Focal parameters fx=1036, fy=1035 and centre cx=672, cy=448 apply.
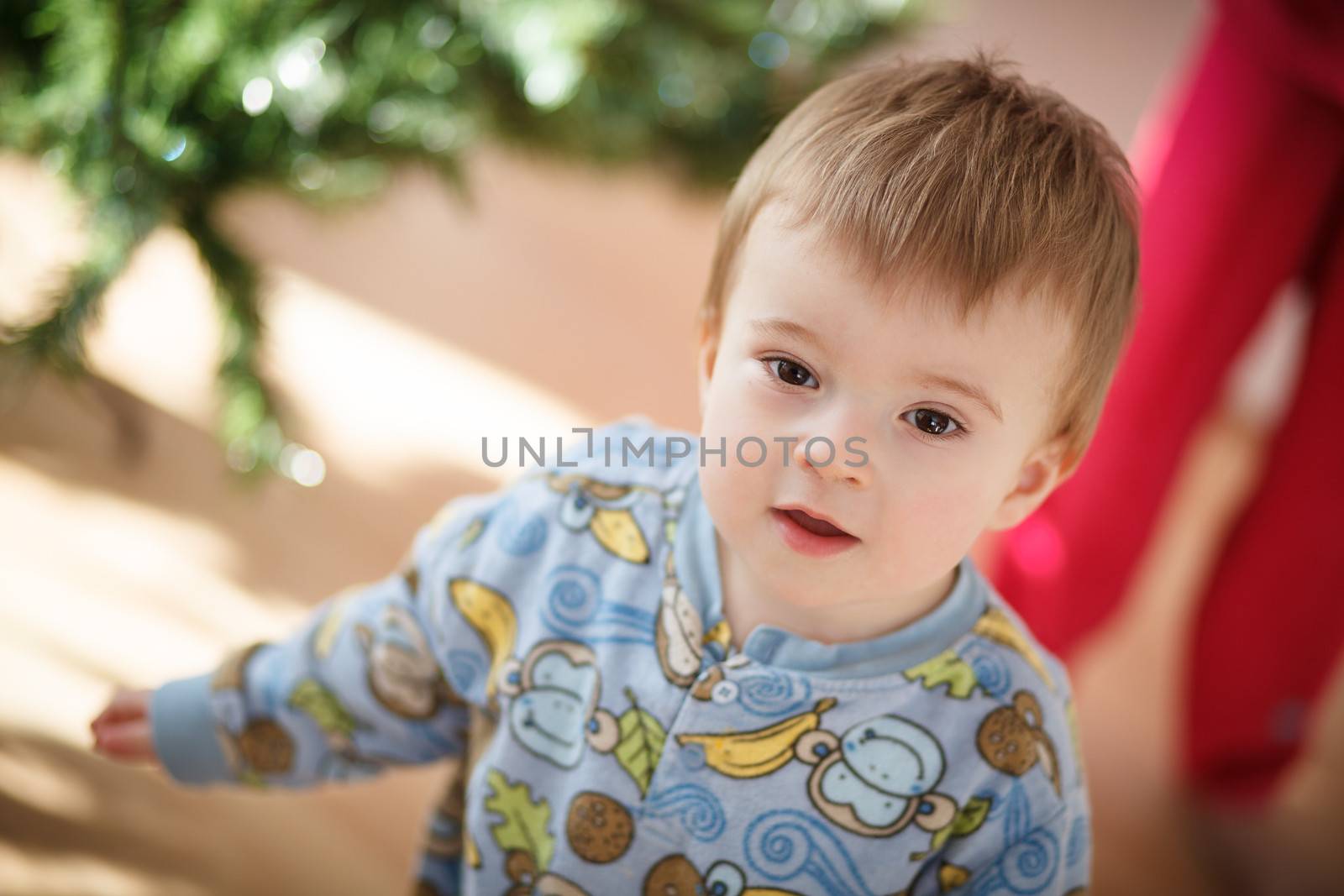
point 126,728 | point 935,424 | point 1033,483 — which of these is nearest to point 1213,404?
point 1033,483

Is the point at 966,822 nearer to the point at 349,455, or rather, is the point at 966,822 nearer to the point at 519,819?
the point at 519,819

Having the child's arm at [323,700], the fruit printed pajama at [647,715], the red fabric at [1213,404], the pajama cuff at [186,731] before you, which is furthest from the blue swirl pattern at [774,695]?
the red fabric at [1213,404]

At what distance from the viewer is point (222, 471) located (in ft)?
4.03

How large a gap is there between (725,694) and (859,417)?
0.17 meters

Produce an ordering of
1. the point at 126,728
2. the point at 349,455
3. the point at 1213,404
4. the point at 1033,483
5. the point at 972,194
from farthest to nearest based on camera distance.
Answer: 1. the point at 349,455
2. the point at 1213,404
3. the point at 126,728
4. the point at 1033,483
5. the point at 972,194

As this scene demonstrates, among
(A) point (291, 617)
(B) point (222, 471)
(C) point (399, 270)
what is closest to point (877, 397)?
(A) point (291, 617)

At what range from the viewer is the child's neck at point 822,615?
0.59 meters

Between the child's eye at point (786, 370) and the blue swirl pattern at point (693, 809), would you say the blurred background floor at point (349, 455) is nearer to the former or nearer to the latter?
the child's eye at point (786, 370)

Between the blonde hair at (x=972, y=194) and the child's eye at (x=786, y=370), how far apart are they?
0.06 metres

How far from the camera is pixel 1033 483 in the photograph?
1.96 feet

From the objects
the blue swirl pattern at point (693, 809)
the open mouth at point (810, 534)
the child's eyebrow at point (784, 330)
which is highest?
the child's eyebrow at point (784, 330)

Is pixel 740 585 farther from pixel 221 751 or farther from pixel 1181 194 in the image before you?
pixel 1181 194

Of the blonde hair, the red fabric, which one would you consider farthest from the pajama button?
the red fabric

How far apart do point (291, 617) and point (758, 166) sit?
0.77 metres
